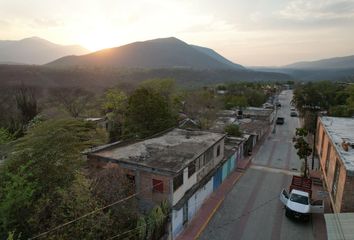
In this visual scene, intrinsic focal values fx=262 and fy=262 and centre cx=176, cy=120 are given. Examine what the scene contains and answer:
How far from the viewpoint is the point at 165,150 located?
18.3 m

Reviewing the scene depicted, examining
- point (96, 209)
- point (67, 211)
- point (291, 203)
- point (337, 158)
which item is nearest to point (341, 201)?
point (337, 158)

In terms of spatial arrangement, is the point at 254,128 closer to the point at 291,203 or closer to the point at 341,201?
the point at 291,203

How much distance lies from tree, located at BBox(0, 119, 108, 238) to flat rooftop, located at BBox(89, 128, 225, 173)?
2.91 meters

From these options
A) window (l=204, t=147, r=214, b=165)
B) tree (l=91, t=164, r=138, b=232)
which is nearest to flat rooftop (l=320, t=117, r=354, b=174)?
window (l=204, t=147, r=214, b=165)

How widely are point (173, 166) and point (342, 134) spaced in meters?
14.5

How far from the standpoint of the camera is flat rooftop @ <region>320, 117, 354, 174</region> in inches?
586

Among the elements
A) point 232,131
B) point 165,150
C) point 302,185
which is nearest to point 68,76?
point 232,131

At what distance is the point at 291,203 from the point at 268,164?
11.6m

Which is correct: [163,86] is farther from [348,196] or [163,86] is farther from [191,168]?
[348,196]

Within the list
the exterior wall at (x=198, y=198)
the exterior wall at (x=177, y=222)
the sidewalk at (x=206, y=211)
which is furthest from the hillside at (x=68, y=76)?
the exterior wall at (x=177, y=222)

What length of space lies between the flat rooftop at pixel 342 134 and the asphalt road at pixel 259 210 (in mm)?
5278

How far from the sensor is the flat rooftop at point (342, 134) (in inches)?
586

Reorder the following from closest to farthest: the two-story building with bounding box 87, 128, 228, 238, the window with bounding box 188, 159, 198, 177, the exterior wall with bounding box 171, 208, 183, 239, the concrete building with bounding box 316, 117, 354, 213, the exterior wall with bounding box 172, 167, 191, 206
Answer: the concrete building with bounding box 316, 117, 354, 213, the exterior wall with bounding box 171, 208, 183, 239, the two-story building with bounding box 87, 128, 228, 238, the exterior wall with bounding box 172, 167, 191, 206, the window with bounding box 188, 159, 198, 177

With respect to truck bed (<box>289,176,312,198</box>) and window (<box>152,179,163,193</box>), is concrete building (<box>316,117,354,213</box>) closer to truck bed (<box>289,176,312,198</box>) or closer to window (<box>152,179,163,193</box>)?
truck bed (<box>289,176,312,198</box>)
